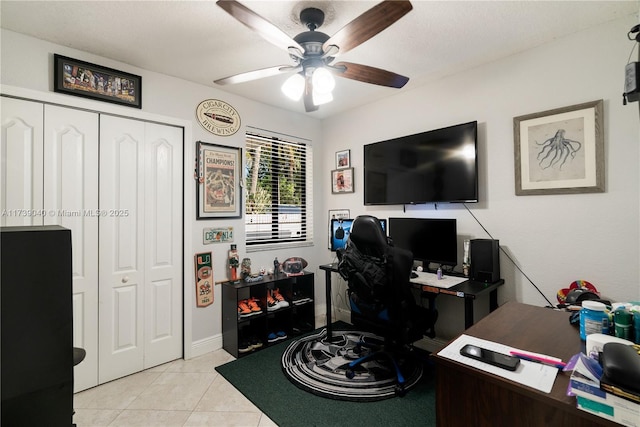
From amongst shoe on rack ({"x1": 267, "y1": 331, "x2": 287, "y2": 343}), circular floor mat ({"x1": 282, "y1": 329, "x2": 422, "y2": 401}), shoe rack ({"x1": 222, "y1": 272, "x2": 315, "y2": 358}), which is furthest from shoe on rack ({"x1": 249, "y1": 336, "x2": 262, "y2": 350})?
circular floor mat ({"x1": 282, "y1": 329, "x2": 422, "y2": 401})

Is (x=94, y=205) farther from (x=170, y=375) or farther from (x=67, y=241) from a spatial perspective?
(x=67, y=241)

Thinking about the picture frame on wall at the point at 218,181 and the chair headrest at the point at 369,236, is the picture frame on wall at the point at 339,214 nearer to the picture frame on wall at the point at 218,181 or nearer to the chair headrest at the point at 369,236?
the picture frame on wall at the point at 218,181

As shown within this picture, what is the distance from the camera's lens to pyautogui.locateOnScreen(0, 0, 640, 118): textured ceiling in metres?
1.74

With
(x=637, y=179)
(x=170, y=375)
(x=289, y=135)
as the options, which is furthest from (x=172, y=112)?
(x=637, y=179)

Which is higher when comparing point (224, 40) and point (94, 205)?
point (224, 40)

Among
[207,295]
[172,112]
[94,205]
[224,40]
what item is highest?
[224,40]

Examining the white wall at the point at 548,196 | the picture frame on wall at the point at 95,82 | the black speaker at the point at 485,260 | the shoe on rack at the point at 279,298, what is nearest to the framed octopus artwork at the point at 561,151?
the white wall at the point at 548,196

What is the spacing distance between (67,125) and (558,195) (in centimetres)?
361

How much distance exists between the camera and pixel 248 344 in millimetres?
2850

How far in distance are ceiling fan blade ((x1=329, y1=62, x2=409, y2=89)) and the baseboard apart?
2616 mm

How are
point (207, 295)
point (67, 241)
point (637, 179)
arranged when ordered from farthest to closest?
point (207, 295) → point (637, 179) → point (67, 241)

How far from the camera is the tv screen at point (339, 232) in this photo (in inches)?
129

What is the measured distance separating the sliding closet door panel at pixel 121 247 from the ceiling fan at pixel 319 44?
1109 millimetres

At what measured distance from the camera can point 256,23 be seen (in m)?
1.41
